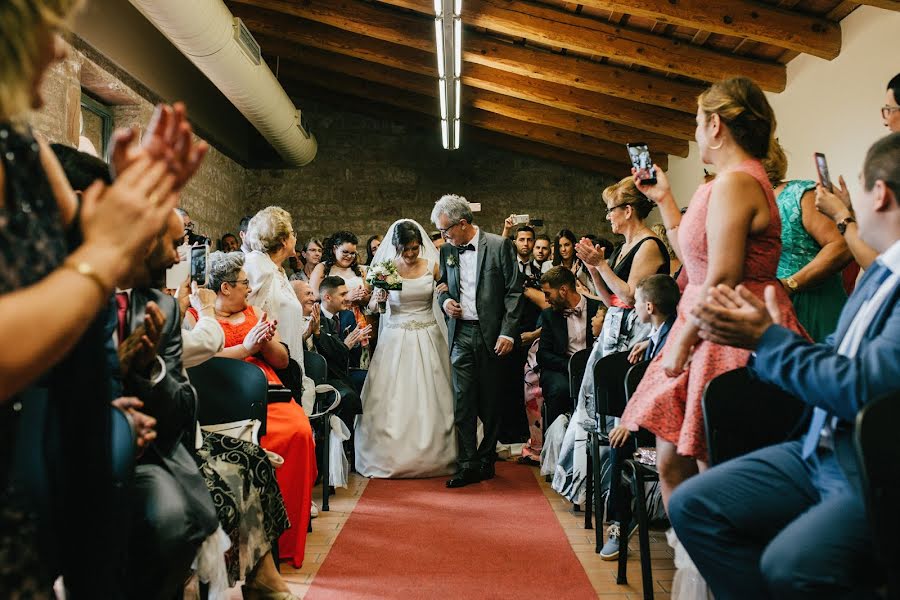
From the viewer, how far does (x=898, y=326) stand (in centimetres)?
143

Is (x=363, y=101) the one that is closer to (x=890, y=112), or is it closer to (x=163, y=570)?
(x=890, y=112)

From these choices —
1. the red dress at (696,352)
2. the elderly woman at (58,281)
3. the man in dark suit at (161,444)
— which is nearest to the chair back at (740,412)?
the red dress at (696,352)

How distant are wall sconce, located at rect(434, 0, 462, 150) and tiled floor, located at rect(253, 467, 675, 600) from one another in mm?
3532

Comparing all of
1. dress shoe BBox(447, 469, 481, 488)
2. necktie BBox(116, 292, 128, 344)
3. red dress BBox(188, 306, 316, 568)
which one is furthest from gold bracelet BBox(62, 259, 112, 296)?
dress shoe BBox(447, 469, 481, 488)

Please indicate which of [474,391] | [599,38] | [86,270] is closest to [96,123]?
[474,391]

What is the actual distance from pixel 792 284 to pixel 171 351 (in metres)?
2.04

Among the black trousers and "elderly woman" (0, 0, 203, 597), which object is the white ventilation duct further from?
"elderly woman" (0, 0, 203, 597)

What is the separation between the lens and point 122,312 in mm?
1959

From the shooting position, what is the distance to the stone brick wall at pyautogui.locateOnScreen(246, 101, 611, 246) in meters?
12.2

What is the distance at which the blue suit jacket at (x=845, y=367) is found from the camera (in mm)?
1433

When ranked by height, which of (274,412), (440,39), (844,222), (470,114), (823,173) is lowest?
(274,412)

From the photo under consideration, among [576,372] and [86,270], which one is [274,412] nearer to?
[576,372]

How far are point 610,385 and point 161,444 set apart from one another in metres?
1.85

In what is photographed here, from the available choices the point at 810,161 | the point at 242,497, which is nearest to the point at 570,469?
the point at 242,497
